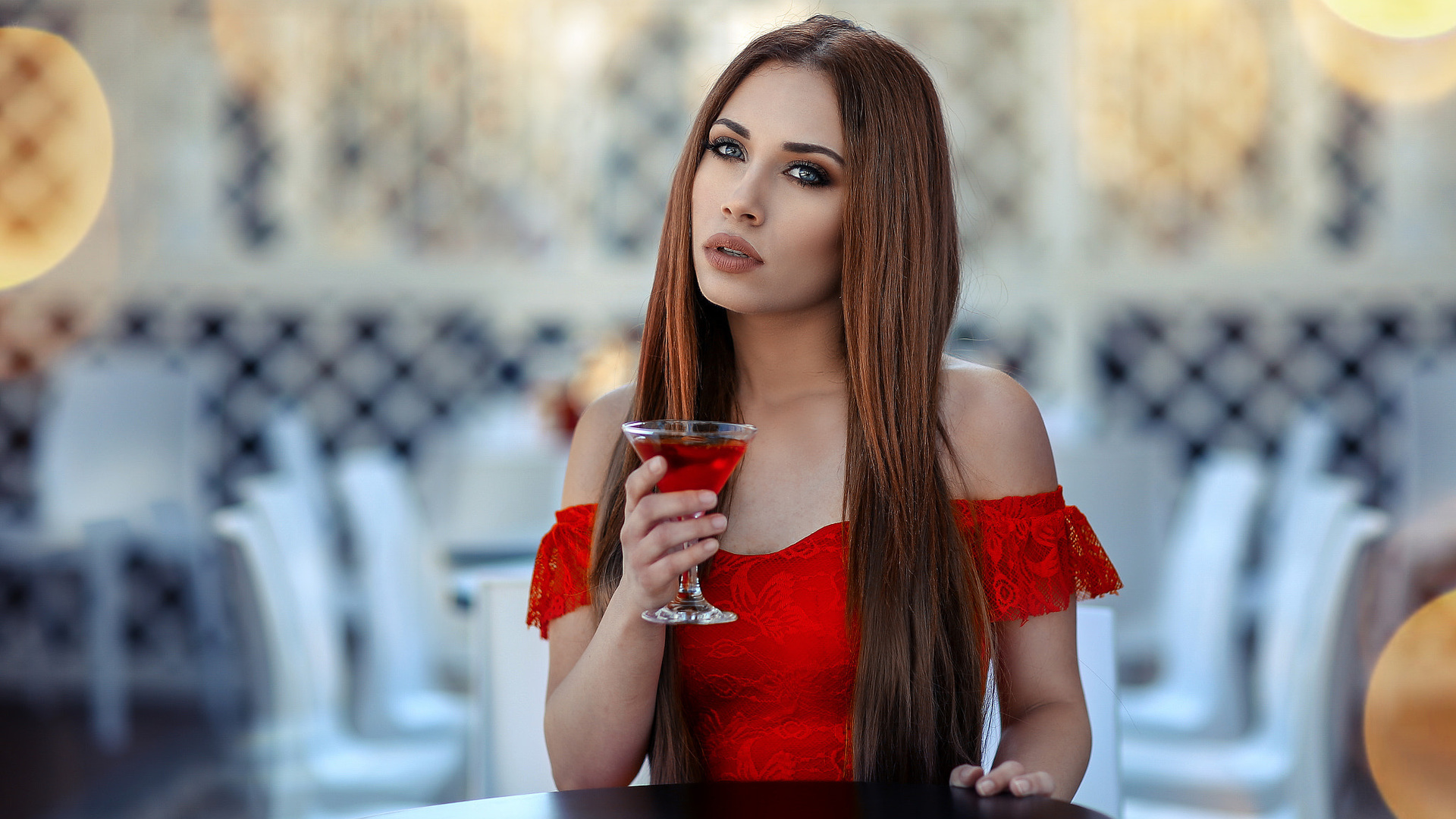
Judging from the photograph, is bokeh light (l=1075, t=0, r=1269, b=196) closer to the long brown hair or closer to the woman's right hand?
the long brown hair

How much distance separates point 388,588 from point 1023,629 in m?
1.75

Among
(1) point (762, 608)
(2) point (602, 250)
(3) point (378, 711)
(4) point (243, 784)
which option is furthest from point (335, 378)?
(1) point (762, 608)

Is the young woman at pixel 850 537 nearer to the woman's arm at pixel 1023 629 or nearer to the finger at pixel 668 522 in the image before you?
the woman's arm at pixel 1023 629

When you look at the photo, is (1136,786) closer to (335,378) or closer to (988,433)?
(988,433)

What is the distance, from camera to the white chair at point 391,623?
273cm

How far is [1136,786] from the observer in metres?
2.33

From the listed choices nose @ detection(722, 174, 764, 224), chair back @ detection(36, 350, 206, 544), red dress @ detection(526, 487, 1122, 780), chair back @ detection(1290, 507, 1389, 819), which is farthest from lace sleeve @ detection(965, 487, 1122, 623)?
chair back @ detection(36, 350, 206, 544)

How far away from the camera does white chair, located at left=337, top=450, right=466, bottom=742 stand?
273cm

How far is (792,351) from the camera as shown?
158 centimetres

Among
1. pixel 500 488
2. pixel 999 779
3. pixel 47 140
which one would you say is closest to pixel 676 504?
pixel 999 779

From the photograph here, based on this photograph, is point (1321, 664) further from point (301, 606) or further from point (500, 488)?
point (500, 488)

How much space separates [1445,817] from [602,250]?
385 centimetres

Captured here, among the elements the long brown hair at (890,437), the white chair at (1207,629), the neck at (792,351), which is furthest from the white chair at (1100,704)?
the white chair at (1207,629)

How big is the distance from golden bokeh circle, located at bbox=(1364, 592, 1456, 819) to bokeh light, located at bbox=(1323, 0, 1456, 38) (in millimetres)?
2487
